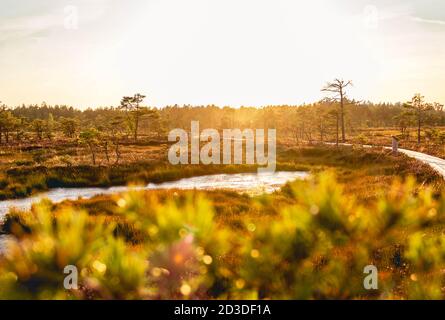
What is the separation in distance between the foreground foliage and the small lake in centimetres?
1569

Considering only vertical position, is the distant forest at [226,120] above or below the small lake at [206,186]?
above

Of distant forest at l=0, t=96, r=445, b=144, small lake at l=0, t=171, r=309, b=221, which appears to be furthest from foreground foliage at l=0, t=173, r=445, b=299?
distant forest at l=0, t=96, r=445, b=144

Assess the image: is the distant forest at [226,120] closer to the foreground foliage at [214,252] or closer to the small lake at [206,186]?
the small lake at [206,186]

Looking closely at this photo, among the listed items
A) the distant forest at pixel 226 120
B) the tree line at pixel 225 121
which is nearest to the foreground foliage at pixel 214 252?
the tree line at pixel 225 121

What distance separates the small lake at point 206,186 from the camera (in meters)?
19.1

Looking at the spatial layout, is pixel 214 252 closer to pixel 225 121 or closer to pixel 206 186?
pixel 206 186

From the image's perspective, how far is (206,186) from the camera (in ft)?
73.3

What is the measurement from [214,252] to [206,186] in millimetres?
19491

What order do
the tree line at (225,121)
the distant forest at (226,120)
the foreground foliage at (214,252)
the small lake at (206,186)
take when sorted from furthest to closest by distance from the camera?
the distant forest at (226,120) → the tree line at (225,121) → the small lake at (206,186) → the foreground foliage at (214,252)

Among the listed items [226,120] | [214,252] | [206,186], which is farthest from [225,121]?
[214,252]

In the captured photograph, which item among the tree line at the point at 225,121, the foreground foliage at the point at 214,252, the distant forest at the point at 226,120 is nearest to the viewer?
the foreground foliage at the point at 214,252

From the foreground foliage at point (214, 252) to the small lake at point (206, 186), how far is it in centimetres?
1569

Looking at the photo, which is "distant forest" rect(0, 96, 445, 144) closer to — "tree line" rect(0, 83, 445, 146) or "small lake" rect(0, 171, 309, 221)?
"tree line" rect(0, 83, 445, 146)
